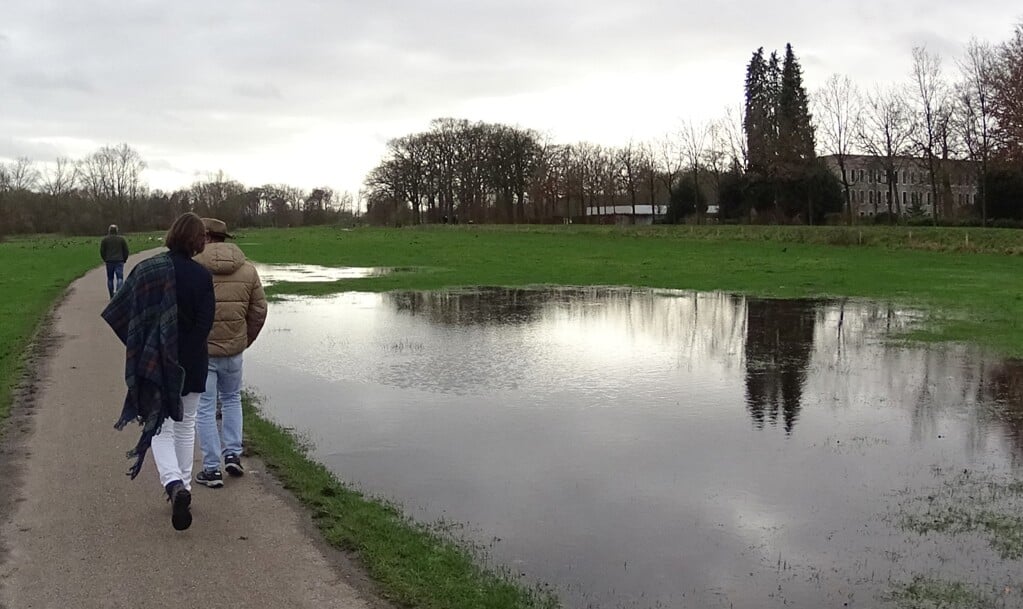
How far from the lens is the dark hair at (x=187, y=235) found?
5.52 meters

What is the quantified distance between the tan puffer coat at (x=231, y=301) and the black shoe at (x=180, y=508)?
1.22 metres

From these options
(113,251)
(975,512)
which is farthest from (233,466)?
(113,251)

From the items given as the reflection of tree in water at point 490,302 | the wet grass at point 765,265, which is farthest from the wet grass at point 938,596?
the reflection of tree in water at point 490,302

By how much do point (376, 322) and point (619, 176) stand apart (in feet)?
235

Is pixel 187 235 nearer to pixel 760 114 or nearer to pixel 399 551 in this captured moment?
pixel 399 551

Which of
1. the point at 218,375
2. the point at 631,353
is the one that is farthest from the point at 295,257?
the point at 218,375

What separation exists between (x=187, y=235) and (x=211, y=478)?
6.48ft

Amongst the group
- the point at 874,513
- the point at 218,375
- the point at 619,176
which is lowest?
the point at 874,513

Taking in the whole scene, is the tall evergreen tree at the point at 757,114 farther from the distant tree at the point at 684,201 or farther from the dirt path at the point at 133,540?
the dirt path at the point at 133,540

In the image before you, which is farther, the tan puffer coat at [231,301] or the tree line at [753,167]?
the tree line at [753,167]

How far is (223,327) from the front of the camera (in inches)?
249

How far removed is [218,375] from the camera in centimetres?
644

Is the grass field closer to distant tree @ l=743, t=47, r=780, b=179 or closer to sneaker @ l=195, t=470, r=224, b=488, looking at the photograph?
sneaker @ l=195, t=470, r=224, b=488

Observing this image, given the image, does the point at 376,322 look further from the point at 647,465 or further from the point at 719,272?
the point at 719,272
